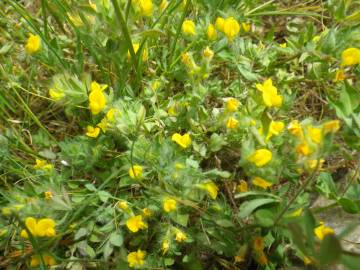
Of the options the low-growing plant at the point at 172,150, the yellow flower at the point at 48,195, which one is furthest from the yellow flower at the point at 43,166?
the yellow flower at the point at 48,195

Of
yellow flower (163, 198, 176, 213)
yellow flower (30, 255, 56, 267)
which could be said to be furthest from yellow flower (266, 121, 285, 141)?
yellow flower (30, 255, 56, 267)

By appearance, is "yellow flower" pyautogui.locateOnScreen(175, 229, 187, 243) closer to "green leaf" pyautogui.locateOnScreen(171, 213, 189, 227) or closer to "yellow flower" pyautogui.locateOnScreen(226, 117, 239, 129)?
"green leaf" pyautogui.locateOnScreen(171, 213, 189, 227)

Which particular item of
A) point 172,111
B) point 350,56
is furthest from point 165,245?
point 350,56

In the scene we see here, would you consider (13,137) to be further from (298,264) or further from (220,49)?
(298,264)

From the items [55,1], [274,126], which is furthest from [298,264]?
[55,1]

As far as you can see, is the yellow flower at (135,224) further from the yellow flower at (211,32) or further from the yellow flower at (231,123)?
the yellow flower at (211,32)

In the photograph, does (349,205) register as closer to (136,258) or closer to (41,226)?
(136,258)
